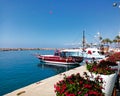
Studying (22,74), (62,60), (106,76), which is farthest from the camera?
(62,60)

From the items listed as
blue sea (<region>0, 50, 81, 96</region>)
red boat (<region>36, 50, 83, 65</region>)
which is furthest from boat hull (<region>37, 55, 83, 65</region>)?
blue sea (<region>0, 50, 81, 96</region>)

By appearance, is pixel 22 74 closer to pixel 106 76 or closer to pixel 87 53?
pixel 87 53

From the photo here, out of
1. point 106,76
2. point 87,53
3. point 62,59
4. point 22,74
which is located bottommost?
point 22,74

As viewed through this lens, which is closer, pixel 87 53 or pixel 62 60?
pixel 62 60

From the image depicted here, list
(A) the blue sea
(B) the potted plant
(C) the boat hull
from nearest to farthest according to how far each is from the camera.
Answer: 1. (B) the potted plant
2. (A) the blue sea
3. (C) the boat hull

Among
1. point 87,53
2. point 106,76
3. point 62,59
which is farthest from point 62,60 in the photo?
point 106,76

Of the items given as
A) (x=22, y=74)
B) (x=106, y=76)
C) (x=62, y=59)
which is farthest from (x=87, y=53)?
(x=106, y=76)

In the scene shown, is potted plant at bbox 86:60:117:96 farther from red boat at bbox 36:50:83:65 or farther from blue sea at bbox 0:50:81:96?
red boat at bbox 36:50:83:65

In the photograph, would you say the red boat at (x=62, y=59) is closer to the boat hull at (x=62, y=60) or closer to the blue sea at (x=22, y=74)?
the boat hull at (x=62, y=60)

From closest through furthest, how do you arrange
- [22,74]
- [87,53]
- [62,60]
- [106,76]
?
[106,76]
[22,74]
[62,60]
[87,53]

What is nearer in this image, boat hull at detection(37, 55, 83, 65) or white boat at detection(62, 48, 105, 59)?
boat hull at detection(37, 55, 83, 65)

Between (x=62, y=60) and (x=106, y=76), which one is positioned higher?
(x=106, y=76)

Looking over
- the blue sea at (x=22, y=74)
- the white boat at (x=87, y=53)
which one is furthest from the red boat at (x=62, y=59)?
the white boat at (x=87, y=53)

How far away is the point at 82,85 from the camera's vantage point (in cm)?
395
